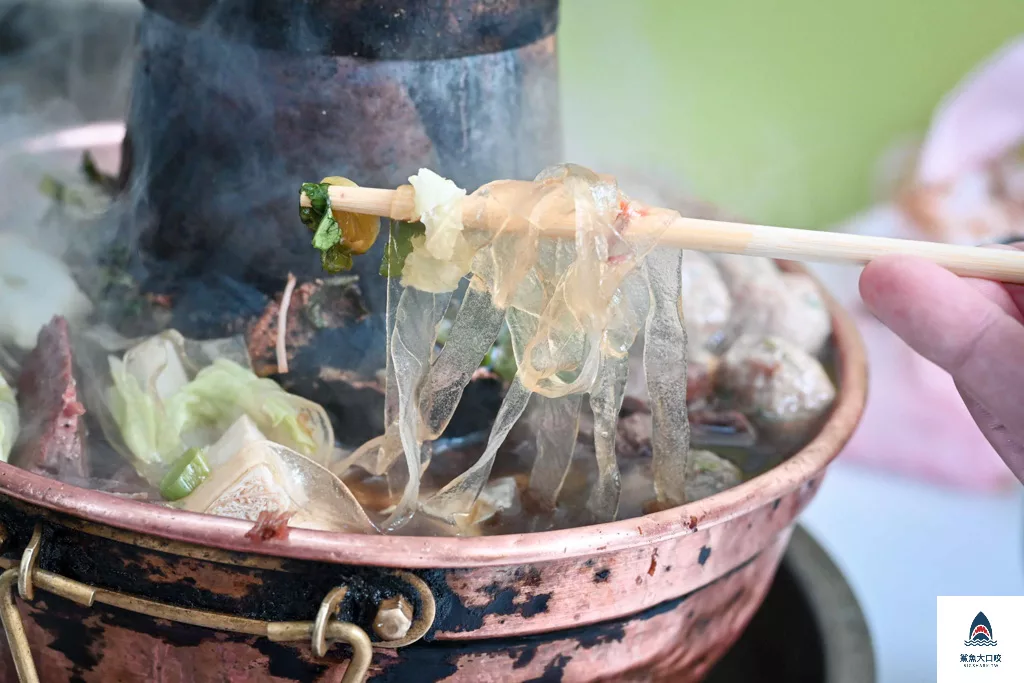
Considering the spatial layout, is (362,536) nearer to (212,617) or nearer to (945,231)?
(212,617)

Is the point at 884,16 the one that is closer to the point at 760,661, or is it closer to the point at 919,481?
the point at 919,481

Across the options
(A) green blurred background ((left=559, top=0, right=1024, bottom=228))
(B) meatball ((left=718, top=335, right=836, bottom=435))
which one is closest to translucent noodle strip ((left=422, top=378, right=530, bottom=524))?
(B) meatball ((left=718, top=335, right=836, bottom=435))

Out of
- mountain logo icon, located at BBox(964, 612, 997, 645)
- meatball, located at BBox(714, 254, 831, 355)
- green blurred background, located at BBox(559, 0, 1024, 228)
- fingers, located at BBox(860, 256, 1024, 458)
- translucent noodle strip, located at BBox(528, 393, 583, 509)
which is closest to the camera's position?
fingers, located at BBox(860, 256, 1024, 458)

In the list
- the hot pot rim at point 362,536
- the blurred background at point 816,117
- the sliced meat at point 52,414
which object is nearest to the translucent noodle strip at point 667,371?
the hot pot rim at point 362,536

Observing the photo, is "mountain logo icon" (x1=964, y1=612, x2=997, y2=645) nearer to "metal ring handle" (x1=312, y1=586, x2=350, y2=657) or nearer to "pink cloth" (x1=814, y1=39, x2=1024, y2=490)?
"metal ring handle" (x1=312, y1=586, x2=350, y2=657)

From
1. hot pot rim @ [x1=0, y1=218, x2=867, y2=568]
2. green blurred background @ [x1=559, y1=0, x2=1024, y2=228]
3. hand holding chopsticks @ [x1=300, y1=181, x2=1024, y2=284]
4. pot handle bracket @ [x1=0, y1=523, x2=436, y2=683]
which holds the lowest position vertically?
pot handle bracket @ [x1=0, y1=523, x2=436, y2=683]

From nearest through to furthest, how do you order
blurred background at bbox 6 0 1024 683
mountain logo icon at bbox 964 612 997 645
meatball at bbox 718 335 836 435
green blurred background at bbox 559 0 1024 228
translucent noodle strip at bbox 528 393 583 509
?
mountain logo icon at bbox 964 612 997 645 < translucent noodle strip at bbox 528 393 583 509 < meatball at bbox 718 335 836 435 < blurred background at bbox 6 0 1024 683 < green blurred background at bbox 559 0 1024 228

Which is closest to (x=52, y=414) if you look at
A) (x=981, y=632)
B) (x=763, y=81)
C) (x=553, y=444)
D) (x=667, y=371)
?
(x=553, y=444)

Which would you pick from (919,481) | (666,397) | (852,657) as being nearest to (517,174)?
(666,397)
